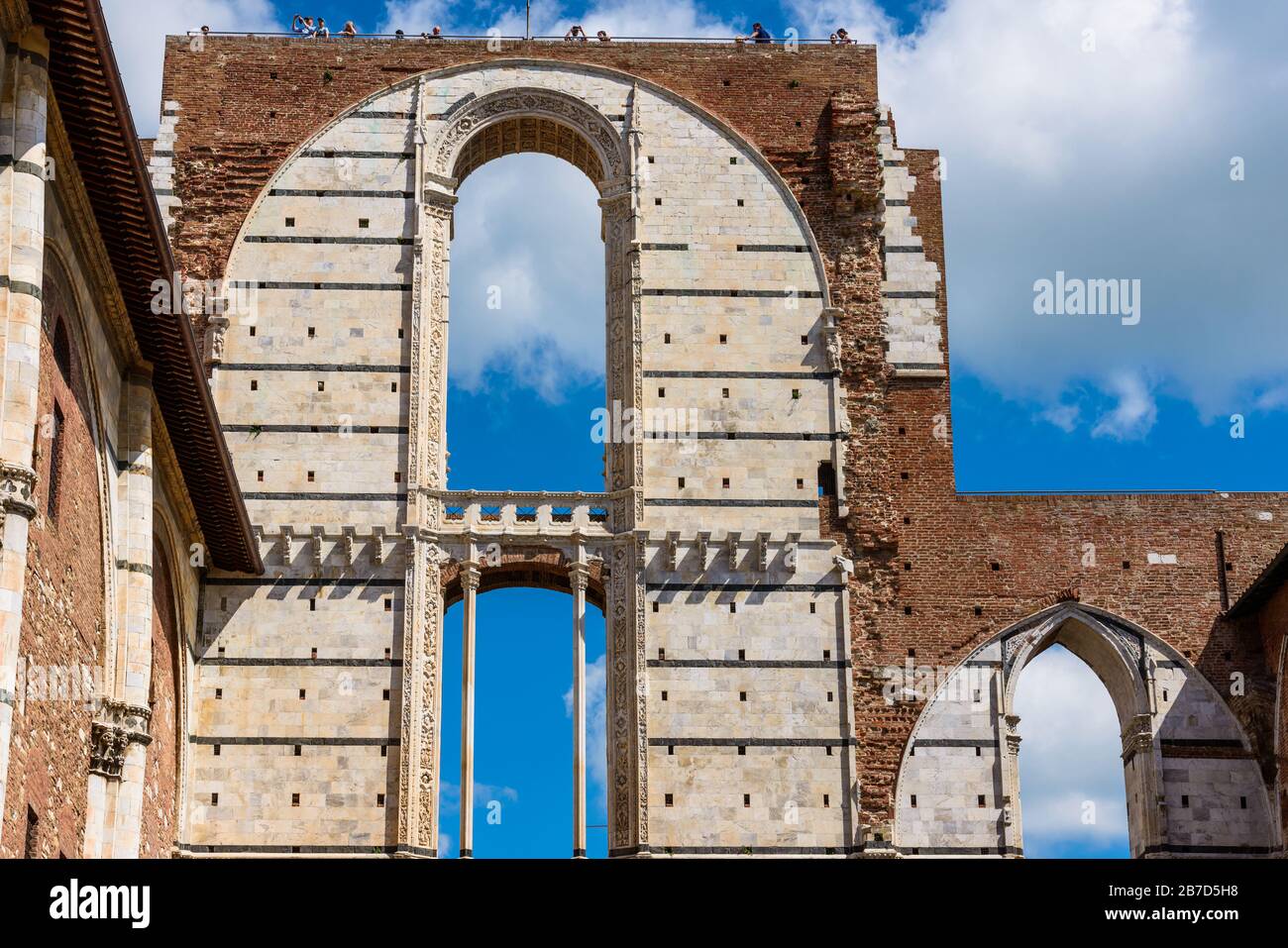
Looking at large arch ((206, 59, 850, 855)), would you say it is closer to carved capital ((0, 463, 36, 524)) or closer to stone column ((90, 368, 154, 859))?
stone column ((90, 368, 154, 859))

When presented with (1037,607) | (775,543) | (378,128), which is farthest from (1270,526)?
(378,128)

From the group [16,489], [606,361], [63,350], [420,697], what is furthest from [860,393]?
[16,489]

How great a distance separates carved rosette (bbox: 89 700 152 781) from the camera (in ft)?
64.5

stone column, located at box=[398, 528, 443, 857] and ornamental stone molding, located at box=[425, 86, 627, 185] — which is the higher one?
ornamental stone molding, located at box=[425, 86, 627, 185]

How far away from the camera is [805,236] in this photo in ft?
93.3

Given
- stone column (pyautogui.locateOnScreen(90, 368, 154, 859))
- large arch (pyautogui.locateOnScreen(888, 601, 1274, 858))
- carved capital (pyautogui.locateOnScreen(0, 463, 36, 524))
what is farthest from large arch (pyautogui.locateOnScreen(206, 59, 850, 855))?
carved capital (pyautogui.locateOnScreen(0, 463, 36, 524))

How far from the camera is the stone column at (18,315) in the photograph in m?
15.4

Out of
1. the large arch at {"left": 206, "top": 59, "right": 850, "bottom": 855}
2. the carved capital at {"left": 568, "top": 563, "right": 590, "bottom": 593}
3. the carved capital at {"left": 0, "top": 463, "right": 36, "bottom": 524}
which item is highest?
the large arch at {"left": 206, "top": 59, "right": 850, "bottom": 855}

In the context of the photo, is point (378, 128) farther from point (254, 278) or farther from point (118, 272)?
point (118, 272)

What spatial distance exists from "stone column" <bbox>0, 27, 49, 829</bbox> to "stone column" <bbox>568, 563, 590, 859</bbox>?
10432 mm

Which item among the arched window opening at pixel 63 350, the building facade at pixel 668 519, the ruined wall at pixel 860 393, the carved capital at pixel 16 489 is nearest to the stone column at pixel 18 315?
the carved capital at pixel 16 489
